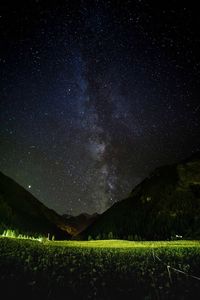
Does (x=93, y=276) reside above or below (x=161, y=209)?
below

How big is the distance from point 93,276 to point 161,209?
12293 cm

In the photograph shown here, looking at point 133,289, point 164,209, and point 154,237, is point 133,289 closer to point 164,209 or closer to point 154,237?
point 154,237

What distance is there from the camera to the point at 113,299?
2253 centimetres

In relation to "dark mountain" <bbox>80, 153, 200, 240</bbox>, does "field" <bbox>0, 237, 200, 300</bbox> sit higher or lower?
lower

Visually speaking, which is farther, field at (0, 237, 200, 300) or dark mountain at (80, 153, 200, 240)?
dark mountain at (80, 153, 200, 240)

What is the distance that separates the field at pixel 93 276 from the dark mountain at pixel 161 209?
7997cm

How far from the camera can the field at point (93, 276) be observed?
22.8 m

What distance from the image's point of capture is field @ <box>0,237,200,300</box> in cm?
2278

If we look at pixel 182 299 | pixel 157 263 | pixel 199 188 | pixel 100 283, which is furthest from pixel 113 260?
pixel 199 188

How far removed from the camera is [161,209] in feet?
474

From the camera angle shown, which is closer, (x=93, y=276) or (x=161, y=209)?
(x=93, y=276)

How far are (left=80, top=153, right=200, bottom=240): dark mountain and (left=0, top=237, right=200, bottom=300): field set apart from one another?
262ft

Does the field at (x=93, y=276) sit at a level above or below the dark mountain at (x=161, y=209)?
below

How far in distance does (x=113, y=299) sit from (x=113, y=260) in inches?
292
